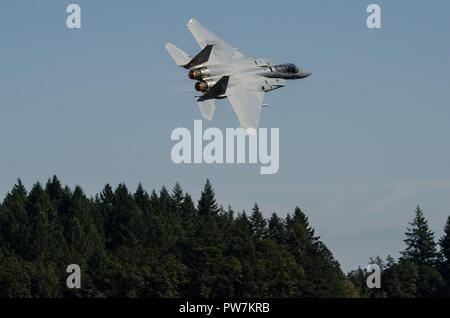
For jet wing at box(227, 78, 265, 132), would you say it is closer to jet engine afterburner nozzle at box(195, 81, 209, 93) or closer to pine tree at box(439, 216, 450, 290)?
jet engine afterburner nozzle at box(195, 81, 209, 93)

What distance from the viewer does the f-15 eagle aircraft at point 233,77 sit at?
105 meters

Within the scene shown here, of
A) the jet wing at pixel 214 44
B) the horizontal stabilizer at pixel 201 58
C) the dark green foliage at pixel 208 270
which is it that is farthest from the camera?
the dark green foliage at pixel 208 270

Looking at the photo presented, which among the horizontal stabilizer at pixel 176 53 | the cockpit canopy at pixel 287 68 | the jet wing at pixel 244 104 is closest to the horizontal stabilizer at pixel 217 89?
the jet wing at pixel 244 104

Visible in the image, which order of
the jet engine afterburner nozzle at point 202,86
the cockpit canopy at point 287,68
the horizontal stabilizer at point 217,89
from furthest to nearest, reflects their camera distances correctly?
the cockpit canopy at point 287,68, the horizontal stabilizer at point 217,89, the jet engine afterburner nozzle at point 202,86

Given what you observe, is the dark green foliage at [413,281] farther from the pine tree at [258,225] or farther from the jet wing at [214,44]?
the jet wing at [214,44]

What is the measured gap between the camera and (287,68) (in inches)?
4392

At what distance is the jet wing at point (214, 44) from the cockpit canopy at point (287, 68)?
106 inches

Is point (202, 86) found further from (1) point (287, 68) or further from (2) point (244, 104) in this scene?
(1) point (287, 68)

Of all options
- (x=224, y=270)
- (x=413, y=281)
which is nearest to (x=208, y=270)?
(x=224, y=270)

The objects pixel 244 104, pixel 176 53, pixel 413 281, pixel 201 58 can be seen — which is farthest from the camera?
pixel 413 281

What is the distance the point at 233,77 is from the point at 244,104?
204 centimetres
